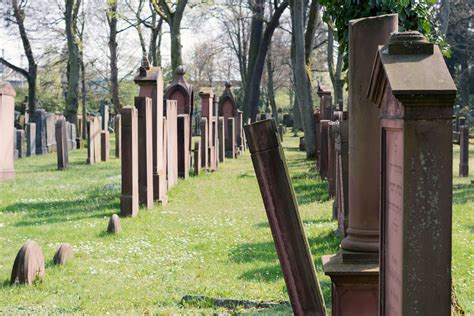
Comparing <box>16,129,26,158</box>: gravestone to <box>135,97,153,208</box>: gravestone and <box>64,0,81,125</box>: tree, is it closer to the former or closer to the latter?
<box>64,0,81,125</box>: tree

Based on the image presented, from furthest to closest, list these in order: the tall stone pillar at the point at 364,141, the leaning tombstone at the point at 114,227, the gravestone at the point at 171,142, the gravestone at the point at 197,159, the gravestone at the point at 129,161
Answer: the gravestone at the point at 197,159 → the gravestone at the point at 171,142 → the gravestone at the point at 129,161 → the leaning tombstone at the point at 114,227 → the tall stone pillar at the point at 364,141

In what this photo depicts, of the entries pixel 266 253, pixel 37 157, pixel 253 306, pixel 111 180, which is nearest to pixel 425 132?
pixel 253 306

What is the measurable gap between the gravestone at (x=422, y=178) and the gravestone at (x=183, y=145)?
48.1 ft

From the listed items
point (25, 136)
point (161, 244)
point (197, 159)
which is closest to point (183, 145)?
point (197, 159)

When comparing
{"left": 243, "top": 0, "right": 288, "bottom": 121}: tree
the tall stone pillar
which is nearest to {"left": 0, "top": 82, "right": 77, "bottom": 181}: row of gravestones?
{"left": 243, "top": 0, "right": 288, "bottom": 121}: tree

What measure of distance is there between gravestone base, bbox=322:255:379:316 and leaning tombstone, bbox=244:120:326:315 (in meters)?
0.14

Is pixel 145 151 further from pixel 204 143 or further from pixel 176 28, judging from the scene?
pixel 176 28

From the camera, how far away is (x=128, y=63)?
176ft

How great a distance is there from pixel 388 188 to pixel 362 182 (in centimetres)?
122

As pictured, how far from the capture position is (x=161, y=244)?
9.89m

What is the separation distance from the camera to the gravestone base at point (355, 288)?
508 cm

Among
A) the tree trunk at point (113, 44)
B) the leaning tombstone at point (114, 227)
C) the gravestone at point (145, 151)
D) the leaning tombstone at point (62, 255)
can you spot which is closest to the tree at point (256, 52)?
the tree trunk at point (113, 44)

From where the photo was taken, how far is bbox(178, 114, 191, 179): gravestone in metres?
18.3

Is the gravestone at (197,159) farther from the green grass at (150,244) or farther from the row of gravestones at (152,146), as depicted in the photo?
the green grass at (150,244)
